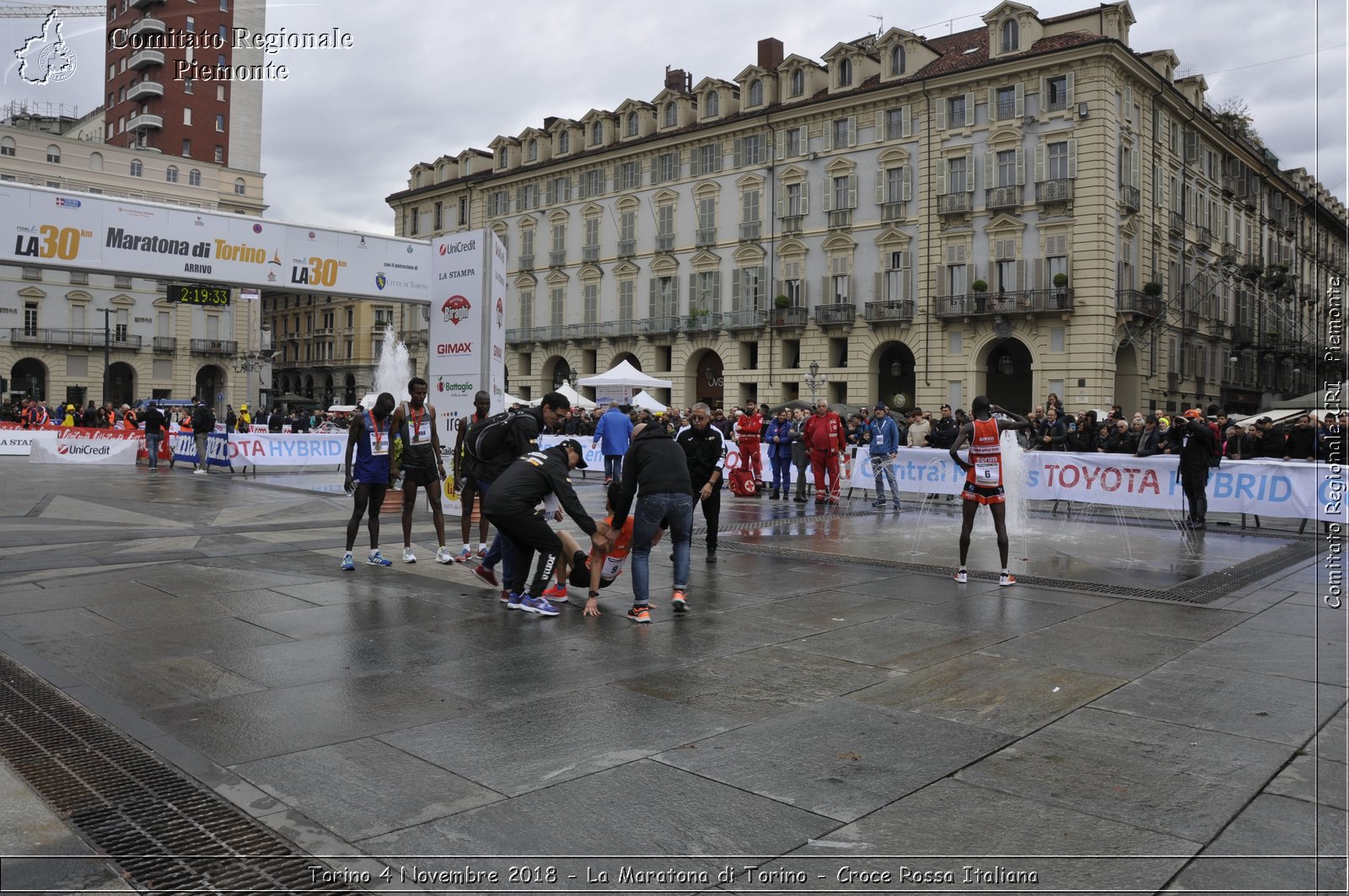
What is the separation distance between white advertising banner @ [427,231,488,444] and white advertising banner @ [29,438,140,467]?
1469 cm

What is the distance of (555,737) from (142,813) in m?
1.81

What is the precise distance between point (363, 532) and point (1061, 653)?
8.79 m

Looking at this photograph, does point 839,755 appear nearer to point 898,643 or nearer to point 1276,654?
point 898,643

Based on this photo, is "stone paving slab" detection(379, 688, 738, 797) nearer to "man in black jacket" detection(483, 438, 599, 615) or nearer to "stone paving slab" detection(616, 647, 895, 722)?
"stone paving slab" detection(616, 647, 895, 722)

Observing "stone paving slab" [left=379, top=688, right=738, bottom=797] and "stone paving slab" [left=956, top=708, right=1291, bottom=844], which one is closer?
"stone paving slab" [left=956, top=708, right=1291, bottom=844]

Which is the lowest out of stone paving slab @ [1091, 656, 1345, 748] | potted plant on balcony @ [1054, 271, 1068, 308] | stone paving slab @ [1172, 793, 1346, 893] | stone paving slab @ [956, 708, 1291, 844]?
stone paving slab @ [1172, 793, 1346, 893]

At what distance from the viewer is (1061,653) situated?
22.5ft

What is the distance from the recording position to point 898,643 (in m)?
7.14

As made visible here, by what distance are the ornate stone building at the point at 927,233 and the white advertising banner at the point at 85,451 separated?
2767 centimetres

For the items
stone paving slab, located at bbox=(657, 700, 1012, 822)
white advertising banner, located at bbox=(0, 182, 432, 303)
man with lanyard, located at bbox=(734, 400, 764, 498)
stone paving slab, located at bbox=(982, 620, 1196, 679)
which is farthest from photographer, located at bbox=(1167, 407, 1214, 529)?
white advertising banner, located at bbox=(0, 182, 432, 303)

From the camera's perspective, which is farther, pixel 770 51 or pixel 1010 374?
pixel 770 51

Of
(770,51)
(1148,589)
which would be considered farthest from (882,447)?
(770,51)

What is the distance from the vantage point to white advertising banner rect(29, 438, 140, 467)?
26812 millimetres

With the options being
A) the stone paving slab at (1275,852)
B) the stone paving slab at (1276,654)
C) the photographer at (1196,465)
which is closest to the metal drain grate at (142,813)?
the stone paving slab at (1275,852)
